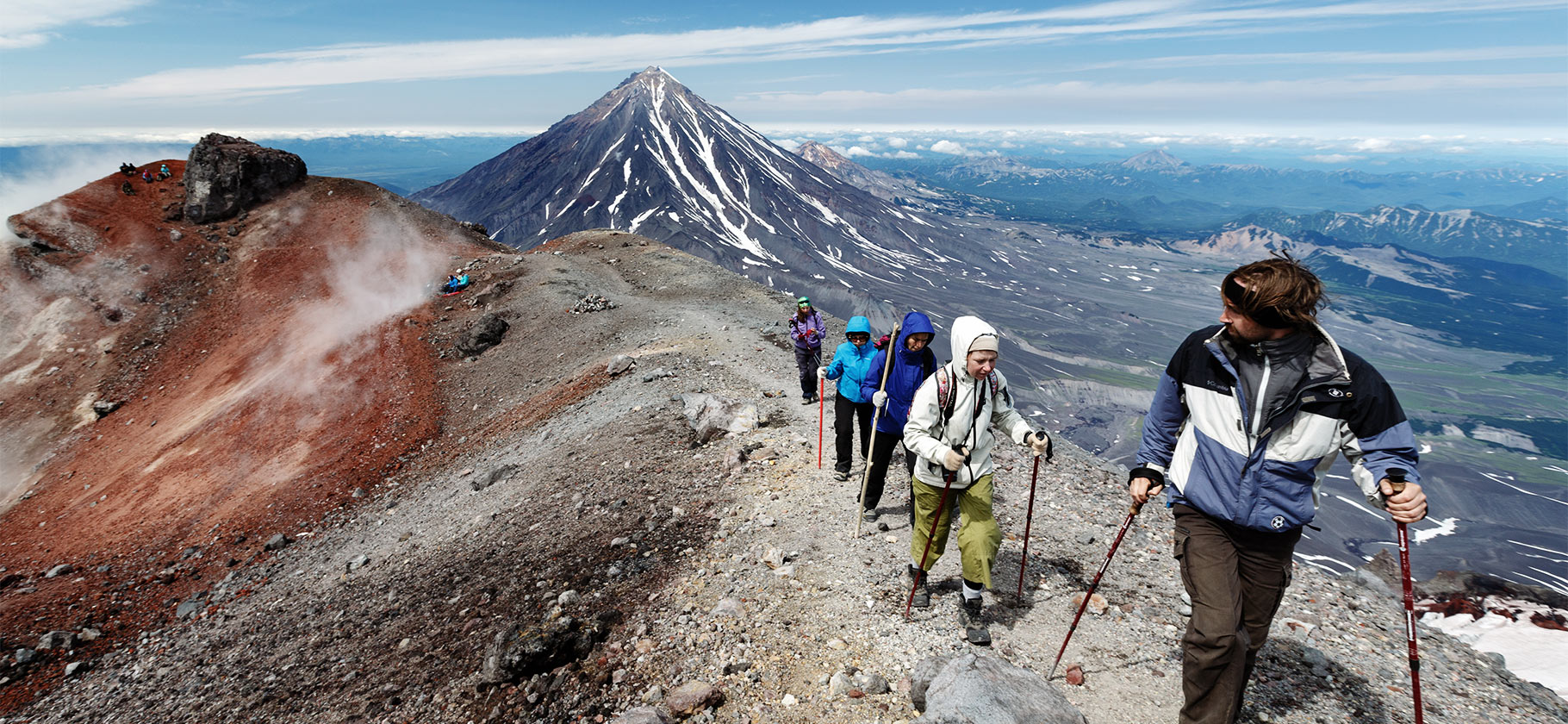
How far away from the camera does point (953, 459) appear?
15.2 ft

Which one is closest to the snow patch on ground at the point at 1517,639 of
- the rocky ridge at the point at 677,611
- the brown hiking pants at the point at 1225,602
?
the rocky ridge at the point at 677,611

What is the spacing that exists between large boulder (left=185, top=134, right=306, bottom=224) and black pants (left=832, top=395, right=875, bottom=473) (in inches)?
1304

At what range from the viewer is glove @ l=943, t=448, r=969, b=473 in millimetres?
4629

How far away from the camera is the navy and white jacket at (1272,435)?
A: 3.16 metres

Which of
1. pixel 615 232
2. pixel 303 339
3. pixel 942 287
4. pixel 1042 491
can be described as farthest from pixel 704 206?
pixel 1042 491

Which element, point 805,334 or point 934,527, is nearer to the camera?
point 934,527

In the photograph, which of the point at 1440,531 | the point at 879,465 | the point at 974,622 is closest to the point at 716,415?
the point at 879,465

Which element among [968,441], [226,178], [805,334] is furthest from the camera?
[226,178]

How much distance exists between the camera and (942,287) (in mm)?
176375

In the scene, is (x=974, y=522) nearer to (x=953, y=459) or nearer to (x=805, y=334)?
(x=953, y=459)

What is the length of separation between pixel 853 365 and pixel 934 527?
3.02 metres

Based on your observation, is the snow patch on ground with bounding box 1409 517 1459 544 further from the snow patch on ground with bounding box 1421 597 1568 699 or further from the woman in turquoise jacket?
the woman in turquoise jacket

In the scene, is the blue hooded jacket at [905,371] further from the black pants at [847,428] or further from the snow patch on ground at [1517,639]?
the snow patch on ground at [1517,639]

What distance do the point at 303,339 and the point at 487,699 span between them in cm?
2021
